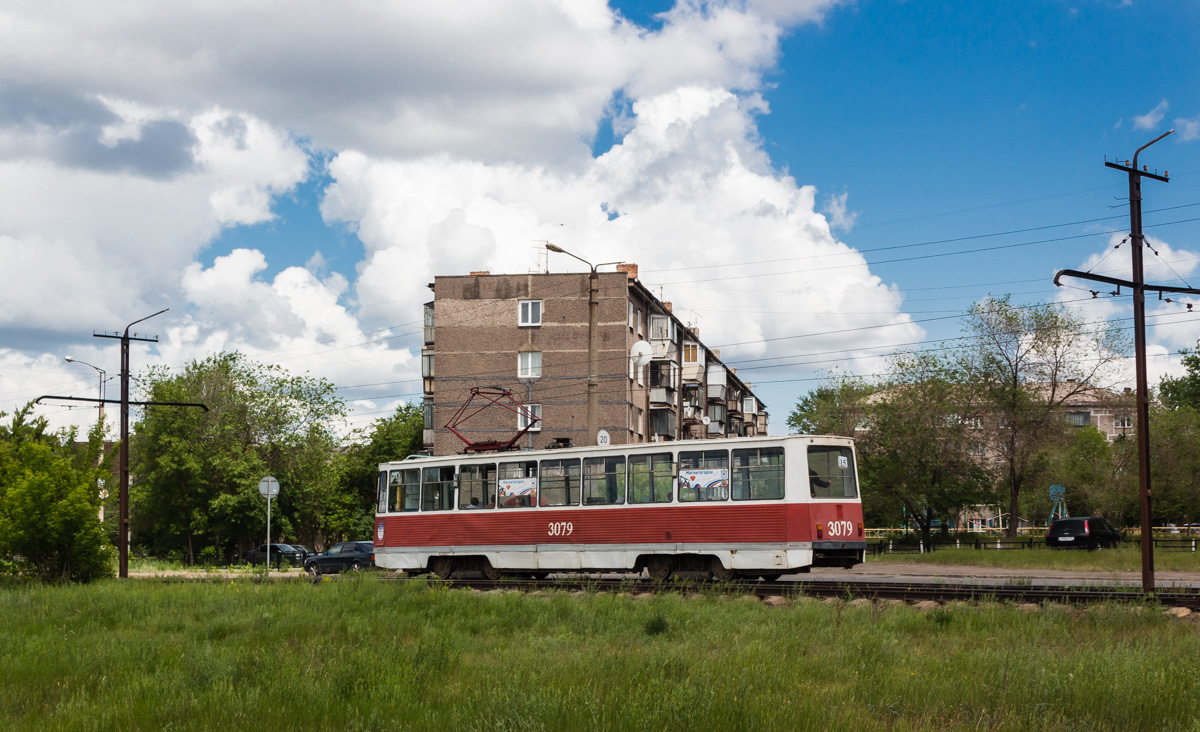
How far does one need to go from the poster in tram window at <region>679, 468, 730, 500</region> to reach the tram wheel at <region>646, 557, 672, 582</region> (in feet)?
4.72

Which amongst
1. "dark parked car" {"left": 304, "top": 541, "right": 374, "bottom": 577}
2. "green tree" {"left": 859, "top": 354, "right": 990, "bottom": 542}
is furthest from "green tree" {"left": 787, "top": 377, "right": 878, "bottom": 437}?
"dark parked car" {"left": 304, "top": 541, "right": 374, "bottom": 577}

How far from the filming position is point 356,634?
13.4 m

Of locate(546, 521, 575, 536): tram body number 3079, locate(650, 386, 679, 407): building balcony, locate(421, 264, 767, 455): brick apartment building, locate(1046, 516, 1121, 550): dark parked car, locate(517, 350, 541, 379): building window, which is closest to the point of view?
locate(546, 521, 575, 536): tram body number 3079

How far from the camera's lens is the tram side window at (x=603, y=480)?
22.1m

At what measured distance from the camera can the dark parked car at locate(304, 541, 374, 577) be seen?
1448 inches

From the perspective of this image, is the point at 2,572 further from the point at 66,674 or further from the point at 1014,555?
the point at 1014,555

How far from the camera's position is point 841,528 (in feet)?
66.5

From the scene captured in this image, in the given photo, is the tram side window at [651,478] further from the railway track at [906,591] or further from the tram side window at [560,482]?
the railway track at [906,591]

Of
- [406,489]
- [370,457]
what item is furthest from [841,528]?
[370,457]

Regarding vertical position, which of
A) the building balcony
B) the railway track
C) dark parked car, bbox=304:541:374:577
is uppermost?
the building balcony

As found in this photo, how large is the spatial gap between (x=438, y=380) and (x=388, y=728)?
50378mm

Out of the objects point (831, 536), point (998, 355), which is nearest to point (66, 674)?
point (831, 536)

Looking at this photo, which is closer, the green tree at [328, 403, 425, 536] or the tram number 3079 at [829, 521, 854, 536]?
the tram number 3079 at [829, 521, 854, 536]

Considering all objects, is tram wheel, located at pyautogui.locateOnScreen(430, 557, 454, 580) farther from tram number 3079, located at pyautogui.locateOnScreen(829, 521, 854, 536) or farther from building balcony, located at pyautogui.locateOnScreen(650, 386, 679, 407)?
building balcony, located at pyautogui.locateOnScreen(650, 386, 679, 407)
